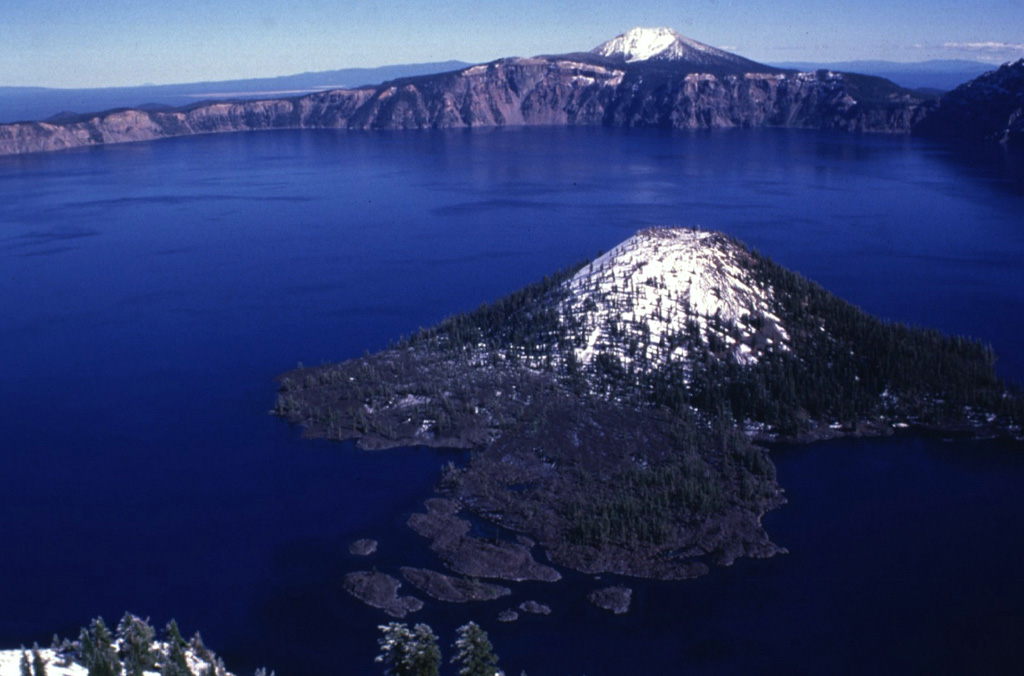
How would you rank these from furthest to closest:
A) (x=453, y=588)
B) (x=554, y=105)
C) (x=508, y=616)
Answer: (x=554, y=105), (x=453, y=588), (x=508, y=616)

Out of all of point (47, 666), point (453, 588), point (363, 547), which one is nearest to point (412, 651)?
point (453, 588)

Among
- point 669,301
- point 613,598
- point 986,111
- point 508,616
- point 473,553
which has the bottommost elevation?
point 508,616

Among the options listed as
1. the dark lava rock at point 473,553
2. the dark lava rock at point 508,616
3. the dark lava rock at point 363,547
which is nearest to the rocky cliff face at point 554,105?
the dark lava rock at point 473,553

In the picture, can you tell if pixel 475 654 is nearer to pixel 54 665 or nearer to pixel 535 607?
pixel 535 607

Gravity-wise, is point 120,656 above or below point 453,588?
above

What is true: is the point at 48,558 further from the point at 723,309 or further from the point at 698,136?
the point at 698,136

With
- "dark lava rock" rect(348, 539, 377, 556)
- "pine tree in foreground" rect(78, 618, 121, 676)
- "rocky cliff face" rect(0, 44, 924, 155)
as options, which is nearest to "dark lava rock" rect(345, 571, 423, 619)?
"dark lava rock" rect(348, 539, 377, 556)

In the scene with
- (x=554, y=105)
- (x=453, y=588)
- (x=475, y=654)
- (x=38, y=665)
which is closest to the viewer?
(x=38, y=665)
